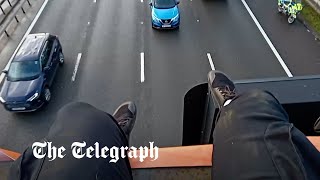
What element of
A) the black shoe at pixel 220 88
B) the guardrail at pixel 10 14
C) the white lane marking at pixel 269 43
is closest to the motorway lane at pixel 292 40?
the white lane marking at pixel 269 43

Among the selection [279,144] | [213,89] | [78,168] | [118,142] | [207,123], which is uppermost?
[279,144]

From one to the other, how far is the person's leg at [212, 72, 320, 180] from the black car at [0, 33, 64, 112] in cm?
968

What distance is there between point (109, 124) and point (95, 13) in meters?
15.5

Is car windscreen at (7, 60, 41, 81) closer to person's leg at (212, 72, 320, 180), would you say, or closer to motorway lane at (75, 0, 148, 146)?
motorway lane at (75, 0, 148, 146)

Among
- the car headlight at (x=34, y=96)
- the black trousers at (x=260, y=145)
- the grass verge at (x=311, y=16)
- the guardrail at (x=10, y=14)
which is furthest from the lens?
the guardrail at (x=10, y=14)

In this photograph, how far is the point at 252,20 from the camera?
15.8 meters

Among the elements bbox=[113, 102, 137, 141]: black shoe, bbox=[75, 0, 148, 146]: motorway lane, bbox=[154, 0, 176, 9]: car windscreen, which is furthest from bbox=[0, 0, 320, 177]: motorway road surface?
bbox=[113, 102, 137, 141]: black shoe

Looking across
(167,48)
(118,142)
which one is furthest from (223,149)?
(167,48)

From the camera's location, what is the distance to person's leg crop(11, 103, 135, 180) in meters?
2.17

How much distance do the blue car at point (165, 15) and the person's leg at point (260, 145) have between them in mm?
12645

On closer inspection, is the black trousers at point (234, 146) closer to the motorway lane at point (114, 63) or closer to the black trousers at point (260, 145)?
the black trousers at point (260, 145)

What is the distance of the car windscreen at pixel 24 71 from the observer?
37.4 ft

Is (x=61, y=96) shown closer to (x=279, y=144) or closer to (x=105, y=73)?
(x=105, y=73)

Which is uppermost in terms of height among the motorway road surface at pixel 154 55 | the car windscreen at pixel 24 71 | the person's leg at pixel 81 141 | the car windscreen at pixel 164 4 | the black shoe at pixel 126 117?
the person's leg at pixel 81 141
